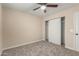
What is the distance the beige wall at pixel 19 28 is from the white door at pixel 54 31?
0.69 metres

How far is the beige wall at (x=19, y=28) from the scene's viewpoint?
3.28 metres

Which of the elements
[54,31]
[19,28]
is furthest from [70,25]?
[19,28]

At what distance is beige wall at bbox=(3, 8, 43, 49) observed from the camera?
3.28 metres

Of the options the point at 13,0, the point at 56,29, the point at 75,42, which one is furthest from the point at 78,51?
the point at 13,0

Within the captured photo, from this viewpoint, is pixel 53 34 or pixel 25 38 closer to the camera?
pixel 25 38

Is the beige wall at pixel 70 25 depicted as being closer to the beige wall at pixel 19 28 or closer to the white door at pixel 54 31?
the white door at pixel 54 31

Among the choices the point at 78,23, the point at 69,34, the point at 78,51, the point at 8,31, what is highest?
the point at 78,23

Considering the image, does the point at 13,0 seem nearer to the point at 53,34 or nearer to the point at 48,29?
the point at 53,34

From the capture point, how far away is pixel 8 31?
335cm

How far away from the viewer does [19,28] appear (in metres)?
3.99

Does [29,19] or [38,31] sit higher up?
[29,19]

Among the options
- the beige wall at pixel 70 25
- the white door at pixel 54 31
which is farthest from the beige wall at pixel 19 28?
the beige wall at pixel 70 25

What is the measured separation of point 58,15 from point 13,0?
12.7 ft

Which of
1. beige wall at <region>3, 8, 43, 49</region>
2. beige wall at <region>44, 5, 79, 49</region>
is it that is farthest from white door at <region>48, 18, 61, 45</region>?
beige wall at <region>44, 5, 79, 49</region>
